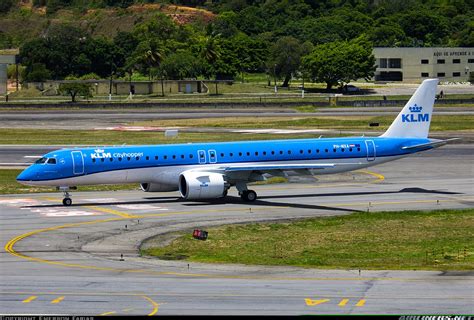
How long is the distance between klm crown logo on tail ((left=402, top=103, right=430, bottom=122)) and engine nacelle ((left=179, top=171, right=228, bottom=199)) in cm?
1521

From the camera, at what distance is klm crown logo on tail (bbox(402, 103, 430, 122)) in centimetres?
6625

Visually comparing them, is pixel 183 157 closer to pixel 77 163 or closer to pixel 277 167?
pixel 277 167

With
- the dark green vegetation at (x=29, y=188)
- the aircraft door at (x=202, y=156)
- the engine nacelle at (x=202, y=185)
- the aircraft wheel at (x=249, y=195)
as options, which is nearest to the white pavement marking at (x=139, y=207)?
the engine nacelle at (x=202, y=185)

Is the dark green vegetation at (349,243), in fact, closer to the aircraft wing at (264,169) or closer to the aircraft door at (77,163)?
the aircraft wing at (264,169)

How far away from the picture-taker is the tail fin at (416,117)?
6606cm

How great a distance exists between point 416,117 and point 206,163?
16311 millimetres

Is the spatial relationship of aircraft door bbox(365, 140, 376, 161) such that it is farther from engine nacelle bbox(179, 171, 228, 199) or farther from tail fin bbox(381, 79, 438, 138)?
engine nacelle bbox(179, 171, 228, 199)

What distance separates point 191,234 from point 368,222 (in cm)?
1027

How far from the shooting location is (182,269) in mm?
39531

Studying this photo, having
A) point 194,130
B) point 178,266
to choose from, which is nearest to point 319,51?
point 194,130

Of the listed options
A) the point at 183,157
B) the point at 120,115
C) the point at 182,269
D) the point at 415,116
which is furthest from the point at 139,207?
the point at 120,115

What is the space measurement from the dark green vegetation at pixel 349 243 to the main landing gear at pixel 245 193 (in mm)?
8390

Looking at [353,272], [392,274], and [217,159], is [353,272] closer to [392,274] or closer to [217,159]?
[392,274]

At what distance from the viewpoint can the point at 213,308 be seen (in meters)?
31.6
